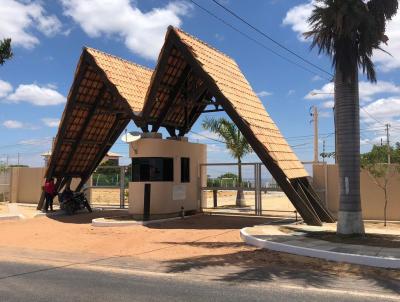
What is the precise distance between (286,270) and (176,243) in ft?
15.7

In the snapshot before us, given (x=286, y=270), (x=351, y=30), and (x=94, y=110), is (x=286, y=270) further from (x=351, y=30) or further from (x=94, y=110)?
(x=94, y=110)

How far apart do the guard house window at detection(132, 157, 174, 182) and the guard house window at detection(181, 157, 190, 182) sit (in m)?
1.16

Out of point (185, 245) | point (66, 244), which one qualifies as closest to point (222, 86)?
point (185, 245)

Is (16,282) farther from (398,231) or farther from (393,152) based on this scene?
(393,152)

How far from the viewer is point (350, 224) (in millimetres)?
14555

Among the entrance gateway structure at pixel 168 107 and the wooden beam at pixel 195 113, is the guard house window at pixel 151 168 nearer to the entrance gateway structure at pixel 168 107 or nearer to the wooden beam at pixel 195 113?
the entrance gateway structure at pixel 168 107

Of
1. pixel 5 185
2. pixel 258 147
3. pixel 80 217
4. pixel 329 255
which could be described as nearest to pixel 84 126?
pixel 80 217

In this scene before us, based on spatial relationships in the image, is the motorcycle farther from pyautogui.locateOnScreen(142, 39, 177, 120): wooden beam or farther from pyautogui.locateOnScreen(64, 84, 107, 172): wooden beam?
pyautogui.locateOnScreen(142, 39, 177, 120): wooden beam

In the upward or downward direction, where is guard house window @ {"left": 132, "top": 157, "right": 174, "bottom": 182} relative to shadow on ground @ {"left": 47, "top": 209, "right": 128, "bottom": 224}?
upward

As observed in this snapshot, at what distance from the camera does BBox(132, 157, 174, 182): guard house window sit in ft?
68.2

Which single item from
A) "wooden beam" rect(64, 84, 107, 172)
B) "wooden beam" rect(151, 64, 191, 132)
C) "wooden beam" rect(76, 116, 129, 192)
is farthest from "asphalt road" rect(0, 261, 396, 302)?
"wooden beam" rect(76, 116, 129, 192)

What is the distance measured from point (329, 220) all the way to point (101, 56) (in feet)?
38.7

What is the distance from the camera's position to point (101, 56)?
22.0 m

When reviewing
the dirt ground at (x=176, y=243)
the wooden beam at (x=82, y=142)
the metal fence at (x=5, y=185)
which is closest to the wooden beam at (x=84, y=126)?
the wooden beam at (x=82, y=142)
